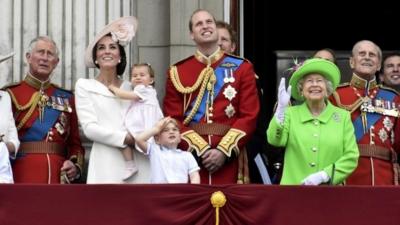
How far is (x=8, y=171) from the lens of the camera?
10016 mm

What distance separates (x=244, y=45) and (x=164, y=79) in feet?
6.71

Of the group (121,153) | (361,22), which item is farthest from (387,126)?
(361,22)

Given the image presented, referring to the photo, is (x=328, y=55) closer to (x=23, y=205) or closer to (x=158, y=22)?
(x=158, y=22)

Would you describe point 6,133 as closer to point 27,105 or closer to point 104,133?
point 27,105

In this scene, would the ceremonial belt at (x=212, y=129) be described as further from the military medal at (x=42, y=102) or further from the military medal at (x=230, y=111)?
the military medal at (x=42, y=102)

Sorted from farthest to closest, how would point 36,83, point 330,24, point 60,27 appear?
point 330,24 < point 60,27 < point 36,83

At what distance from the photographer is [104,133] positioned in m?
10.2

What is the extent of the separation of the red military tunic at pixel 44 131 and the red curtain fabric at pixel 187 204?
0.87m

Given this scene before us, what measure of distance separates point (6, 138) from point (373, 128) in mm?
2665

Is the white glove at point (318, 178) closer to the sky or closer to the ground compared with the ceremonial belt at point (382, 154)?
closer to the ground

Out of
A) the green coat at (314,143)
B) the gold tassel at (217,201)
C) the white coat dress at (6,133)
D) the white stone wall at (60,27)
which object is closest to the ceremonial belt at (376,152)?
the green coat at (314,143)

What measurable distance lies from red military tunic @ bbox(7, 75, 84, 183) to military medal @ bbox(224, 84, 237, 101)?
1187mm

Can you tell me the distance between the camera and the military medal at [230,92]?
10500mm

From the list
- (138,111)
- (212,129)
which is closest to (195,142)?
(212,129)
